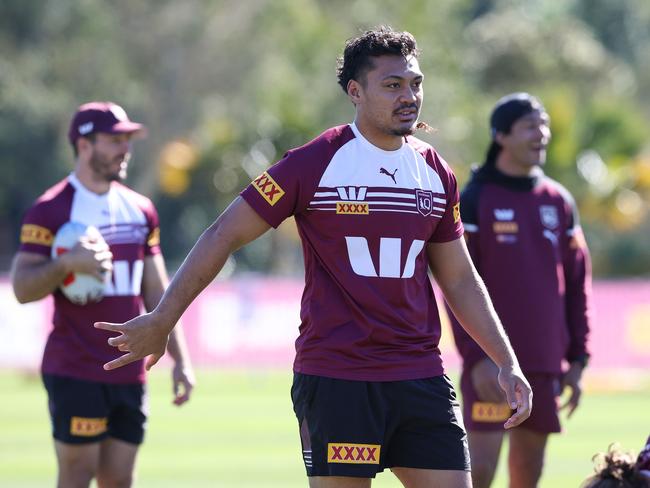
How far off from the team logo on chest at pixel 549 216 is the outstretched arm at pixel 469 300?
2.44 m

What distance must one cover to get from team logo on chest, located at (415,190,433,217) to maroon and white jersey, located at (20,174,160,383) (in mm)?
2810

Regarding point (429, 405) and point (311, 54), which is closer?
point (429, 405)

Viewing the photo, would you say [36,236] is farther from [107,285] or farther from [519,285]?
[519,285]

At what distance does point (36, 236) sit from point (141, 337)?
2.63 m

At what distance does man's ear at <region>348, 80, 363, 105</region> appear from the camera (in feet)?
21.2

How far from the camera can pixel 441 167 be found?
6543mm

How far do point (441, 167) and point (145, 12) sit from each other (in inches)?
1734

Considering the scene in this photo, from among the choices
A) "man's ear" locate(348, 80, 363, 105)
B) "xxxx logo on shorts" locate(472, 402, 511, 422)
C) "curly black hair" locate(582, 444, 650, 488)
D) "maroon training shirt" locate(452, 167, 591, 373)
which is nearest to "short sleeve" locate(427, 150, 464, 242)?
"man's ear" locate(348, 80, 363, 105)

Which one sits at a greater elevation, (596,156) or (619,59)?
(619,59)

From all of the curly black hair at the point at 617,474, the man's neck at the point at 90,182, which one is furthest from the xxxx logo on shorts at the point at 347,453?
the man's neck at the point at 90,182

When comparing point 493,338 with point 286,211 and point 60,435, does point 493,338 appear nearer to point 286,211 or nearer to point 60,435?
point 286,211

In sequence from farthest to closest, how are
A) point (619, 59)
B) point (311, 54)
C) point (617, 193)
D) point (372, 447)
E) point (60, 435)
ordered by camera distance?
point (619, 59), point (311, 54), point (617, 193), point (60, 435), point (372, 447)

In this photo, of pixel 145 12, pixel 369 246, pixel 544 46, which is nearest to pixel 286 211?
pixel 369 246

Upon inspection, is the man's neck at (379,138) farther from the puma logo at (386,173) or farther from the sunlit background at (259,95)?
the sunlit background at (259,95)
